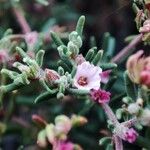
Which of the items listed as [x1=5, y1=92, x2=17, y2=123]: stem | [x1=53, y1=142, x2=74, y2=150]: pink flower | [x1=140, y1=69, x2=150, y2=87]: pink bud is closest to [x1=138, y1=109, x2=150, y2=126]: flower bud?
[x1=140, y1=69, x2=150, y2=87]: pink bud

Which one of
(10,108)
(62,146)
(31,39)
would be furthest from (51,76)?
(10,108)

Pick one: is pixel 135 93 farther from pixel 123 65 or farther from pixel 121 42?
pixel 121 42

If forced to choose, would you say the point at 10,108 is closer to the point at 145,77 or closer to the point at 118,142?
the point at 118,142

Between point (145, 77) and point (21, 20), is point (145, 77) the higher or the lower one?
the lower one

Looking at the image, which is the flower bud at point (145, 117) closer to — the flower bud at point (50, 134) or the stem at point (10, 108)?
the flower bud at point (50, 134)

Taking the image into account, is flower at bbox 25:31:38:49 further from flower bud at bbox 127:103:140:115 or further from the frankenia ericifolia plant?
flower bud at bbox 127:103:140:115
